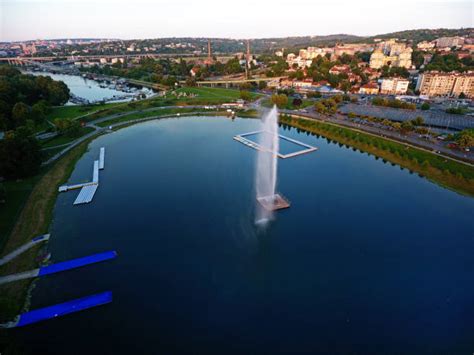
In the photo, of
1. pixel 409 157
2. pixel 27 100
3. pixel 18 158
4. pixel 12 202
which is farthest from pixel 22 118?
pixel 409 157

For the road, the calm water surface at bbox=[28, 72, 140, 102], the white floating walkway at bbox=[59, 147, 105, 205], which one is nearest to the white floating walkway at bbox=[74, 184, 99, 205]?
the white floating walkway at bbox=[59, 147, 105, 205]

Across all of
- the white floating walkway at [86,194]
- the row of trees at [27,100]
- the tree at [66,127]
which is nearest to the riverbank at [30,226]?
the white floating walkway at [86,194]

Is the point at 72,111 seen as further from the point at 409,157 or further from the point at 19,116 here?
the point at 409,157

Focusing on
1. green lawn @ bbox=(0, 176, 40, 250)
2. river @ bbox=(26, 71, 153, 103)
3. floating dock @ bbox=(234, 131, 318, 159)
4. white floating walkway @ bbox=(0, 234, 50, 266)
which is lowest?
white floating walkway @ bbox=(0, 234, 50, 266)

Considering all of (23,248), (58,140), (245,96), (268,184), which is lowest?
(23,248)

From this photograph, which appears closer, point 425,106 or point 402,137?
point 402,137

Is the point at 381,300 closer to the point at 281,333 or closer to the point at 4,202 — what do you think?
the point at 281,333

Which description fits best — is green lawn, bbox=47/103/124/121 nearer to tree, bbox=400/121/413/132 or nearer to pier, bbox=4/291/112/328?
pier, bbox=4/291/112/328
